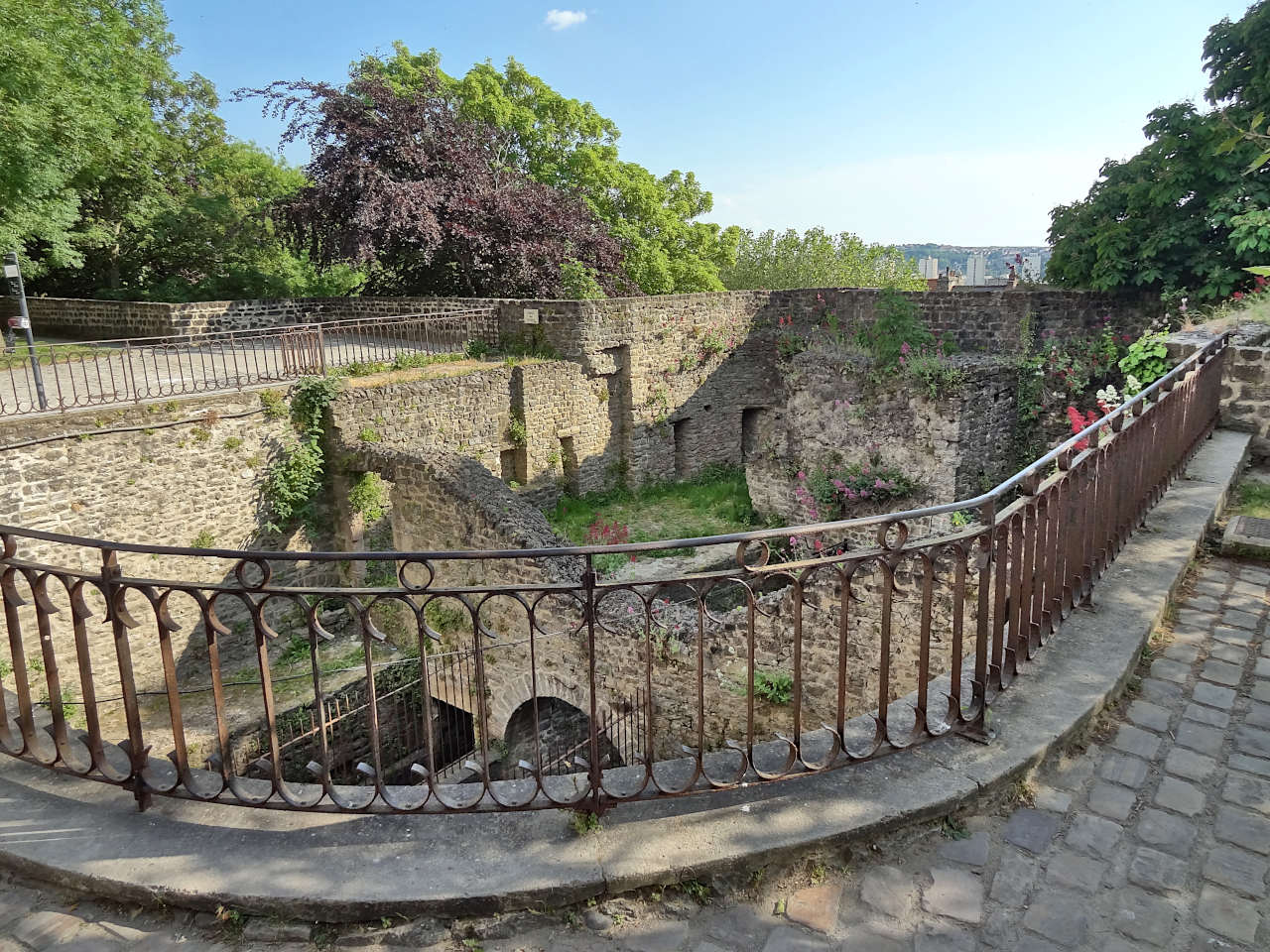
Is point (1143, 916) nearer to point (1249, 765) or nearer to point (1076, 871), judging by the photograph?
point (1076, 871)

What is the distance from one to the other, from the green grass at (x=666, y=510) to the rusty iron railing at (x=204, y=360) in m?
3.75

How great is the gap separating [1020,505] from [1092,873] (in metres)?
1.25

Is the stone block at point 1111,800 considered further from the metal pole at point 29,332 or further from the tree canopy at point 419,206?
the tree canopy at point 419,206

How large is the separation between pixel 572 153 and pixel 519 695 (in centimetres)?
1970

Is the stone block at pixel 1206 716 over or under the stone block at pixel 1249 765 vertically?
over

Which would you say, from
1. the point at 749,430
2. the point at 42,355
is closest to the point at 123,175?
the point at 42,355

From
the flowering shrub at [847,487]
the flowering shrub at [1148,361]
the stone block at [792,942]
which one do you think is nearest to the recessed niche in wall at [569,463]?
the flowering shrub at [847,487]

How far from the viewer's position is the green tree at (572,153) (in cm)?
2436

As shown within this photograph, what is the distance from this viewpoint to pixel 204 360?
1413cm

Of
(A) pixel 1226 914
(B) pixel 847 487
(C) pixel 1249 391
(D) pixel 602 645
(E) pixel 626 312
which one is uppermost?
(E) pixel 626 312

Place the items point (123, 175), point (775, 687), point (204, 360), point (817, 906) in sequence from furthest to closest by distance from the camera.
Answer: point (123, 175)
point (204, 360)
point (775, 687)
point (817, 906)

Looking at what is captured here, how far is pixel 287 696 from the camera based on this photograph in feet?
32.4

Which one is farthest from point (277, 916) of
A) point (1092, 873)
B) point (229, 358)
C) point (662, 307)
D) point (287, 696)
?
point (662, 307)

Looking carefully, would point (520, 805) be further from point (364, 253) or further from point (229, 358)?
point (364, 253)
